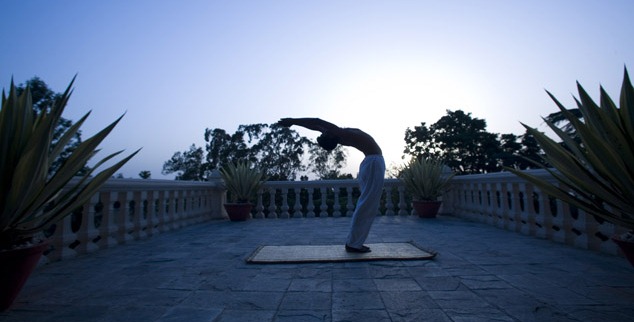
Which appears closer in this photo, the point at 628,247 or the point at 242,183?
→ the point at 628,247

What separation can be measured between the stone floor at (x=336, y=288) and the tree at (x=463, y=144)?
19757 mm

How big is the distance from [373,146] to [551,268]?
6.51ft

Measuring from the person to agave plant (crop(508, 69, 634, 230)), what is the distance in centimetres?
148

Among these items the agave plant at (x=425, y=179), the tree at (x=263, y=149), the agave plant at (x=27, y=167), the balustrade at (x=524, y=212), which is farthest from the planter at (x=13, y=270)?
the tree at (x=263, y=149)

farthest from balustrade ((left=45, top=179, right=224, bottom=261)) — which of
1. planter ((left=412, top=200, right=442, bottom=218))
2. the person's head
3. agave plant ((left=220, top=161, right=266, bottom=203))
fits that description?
planter ((left=412, top=200, right=442, bottom=218))

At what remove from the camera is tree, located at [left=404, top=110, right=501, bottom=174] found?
22.4 metres

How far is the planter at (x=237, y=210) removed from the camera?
697cm

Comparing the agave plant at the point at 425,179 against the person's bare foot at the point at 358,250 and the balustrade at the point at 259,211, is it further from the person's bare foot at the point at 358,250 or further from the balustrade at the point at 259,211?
the person's bare foot at the point at 358,250

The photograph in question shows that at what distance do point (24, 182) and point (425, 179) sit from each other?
641 cm

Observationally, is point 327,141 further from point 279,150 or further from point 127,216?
point 279,150

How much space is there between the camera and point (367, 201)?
3.40m

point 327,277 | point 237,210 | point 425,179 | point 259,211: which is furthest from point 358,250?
point 259,211

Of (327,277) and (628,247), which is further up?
(628,247)

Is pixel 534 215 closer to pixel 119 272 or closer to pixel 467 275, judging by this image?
pixel 467 275
